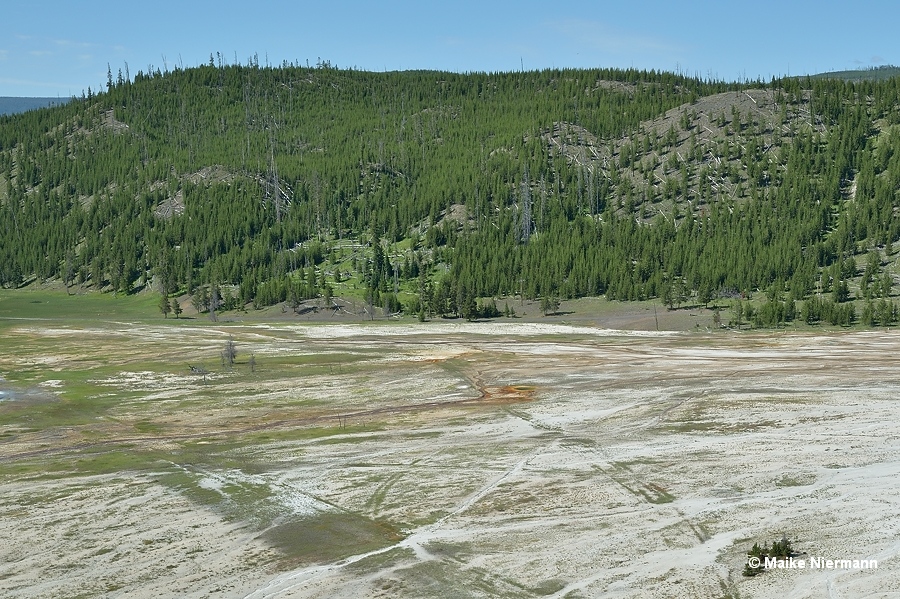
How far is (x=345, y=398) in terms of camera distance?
64000 mm

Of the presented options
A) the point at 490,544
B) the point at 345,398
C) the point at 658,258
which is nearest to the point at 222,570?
the point at 490,544

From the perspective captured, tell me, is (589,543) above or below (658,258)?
below

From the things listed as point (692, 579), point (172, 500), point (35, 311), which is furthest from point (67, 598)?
point (35, 311)

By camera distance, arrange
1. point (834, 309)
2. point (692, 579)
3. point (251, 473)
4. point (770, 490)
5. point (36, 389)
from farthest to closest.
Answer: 1. point (834, 309)
2. point (36, 389)
3. point (251, 473)
4. point (770, 490)
5. point (692, 579)

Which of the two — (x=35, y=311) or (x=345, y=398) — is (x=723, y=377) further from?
(x=35, y=311)

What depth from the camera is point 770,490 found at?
35656 mm

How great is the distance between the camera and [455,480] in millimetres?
38844

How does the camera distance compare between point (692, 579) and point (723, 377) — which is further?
point (723, 377)

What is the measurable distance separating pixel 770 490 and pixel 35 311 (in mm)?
168078

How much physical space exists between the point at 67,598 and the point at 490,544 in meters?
12.5

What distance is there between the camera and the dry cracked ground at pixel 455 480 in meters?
28.2

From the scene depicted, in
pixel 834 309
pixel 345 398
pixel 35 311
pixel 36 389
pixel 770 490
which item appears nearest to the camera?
pixel 770 490

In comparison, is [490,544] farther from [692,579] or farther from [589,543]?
[692,579]

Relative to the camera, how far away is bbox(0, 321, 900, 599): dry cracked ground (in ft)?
92.6
